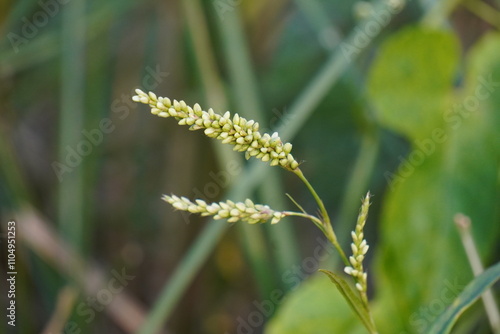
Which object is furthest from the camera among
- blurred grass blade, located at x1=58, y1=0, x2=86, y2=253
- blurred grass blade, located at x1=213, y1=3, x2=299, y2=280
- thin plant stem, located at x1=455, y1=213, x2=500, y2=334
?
blurred grass blade, located at x1=58, y1=0, x2=86, y2=253

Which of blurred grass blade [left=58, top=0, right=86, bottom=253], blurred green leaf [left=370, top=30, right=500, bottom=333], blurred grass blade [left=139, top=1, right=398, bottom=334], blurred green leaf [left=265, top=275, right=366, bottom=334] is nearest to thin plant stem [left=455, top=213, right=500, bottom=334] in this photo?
blurred green leaf [left=370, top=30, right=500, bottom=333]

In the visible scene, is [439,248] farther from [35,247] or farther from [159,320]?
[35,247]

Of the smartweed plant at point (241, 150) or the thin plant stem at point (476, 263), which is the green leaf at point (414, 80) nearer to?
the thin plant stem at point (476, 263)

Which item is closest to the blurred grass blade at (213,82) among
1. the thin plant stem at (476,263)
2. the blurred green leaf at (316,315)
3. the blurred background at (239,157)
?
the blurred background at (239,157)

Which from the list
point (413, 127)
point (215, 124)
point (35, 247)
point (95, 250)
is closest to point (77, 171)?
point (35, 247)

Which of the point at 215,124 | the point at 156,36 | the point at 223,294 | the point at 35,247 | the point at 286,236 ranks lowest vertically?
the point at 223,294

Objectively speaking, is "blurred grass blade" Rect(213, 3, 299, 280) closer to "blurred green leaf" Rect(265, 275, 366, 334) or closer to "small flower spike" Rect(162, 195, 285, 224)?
"blurred green leaf" Rect(265, 275, 366, 334)
